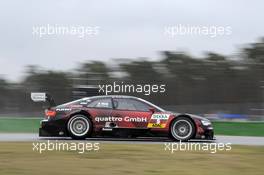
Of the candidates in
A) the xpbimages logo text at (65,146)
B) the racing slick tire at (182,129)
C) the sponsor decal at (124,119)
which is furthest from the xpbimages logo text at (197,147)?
the xpbimages logo text at (65,146)

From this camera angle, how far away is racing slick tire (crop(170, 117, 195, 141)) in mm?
11956

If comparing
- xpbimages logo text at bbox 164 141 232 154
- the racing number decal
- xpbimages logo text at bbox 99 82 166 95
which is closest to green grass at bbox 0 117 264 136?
xpbimages logo text at bbox 99 82 166 95

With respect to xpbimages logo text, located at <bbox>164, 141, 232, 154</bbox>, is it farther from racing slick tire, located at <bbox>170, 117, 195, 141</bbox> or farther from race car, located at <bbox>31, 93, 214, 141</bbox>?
race car, located at <bbox>31, 93, 214, 141</bbox>

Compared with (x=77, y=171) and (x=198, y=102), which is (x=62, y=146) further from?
(x=198, y=102)

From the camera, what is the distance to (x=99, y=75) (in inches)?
602

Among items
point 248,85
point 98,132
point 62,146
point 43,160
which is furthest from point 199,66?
point 43,160

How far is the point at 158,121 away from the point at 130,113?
671mm

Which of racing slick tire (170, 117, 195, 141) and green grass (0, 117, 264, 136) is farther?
green grass (0, 117, 264, 136)

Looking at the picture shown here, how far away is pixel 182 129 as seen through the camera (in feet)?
39.8

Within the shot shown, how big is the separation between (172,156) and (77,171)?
2175 millimetres

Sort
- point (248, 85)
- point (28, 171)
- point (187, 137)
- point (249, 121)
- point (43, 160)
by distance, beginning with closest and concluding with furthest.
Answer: point (28, 171) < point (43, 160) < point (187, 137) < point (249, 121) < point (248, 85)

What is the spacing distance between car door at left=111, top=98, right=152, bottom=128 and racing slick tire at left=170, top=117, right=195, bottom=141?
62 cm

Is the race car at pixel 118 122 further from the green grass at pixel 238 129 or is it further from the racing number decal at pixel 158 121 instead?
the green grass at pixel 238 129

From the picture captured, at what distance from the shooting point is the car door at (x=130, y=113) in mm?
12117
